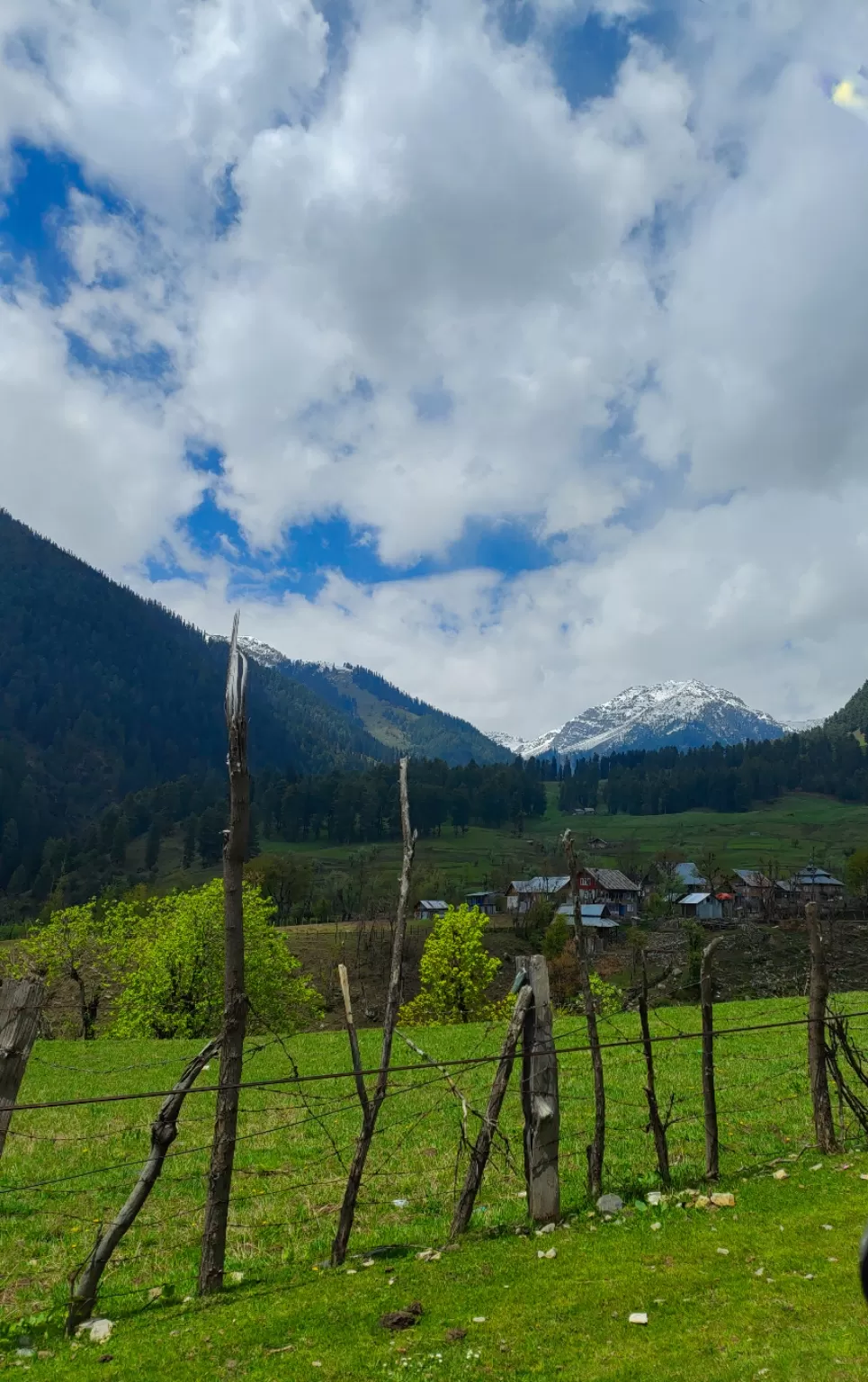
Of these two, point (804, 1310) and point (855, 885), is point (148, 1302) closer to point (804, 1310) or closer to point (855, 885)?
point (804, 1310)

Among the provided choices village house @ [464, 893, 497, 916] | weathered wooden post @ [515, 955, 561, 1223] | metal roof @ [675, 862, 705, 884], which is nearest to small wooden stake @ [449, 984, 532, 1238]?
weathered wooden post @ [515, 955, 561, 1223]

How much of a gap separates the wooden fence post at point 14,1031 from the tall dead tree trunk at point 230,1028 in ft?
11.8

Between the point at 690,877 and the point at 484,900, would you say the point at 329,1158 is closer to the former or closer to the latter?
the point at 484,900

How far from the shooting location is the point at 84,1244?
1186cm

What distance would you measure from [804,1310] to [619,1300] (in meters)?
1.77

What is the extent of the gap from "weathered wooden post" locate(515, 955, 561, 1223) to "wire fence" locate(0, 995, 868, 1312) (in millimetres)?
451

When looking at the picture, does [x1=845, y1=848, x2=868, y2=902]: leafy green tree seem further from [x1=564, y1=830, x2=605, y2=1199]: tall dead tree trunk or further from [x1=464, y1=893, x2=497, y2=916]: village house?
[x1=564, y1=830, x2=605, y2=1199]: tall dead tree trunk

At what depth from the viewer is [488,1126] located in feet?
32.9

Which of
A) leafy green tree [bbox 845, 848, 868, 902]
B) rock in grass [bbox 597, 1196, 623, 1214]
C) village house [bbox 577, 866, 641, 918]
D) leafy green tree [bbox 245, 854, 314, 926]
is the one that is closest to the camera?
rock in grass [bbox 597, 1196, 623, 1214]

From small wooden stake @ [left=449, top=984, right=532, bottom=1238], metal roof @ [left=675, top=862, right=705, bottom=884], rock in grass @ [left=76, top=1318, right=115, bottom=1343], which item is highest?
small wooden stake @ [left=449, top=984, right=532, bottom=1238]

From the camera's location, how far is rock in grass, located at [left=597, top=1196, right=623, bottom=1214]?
10148mm

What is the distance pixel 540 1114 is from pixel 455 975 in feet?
149

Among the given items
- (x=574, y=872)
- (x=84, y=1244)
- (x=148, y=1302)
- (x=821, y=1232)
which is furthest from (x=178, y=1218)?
(x=821, y=1232)

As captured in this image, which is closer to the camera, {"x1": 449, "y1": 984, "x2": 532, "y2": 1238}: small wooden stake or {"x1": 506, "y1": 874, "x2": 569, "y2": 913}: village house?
{"x1": 449, "y1": 984, "x2": 532, "y2": 1238}: small wooden stake
